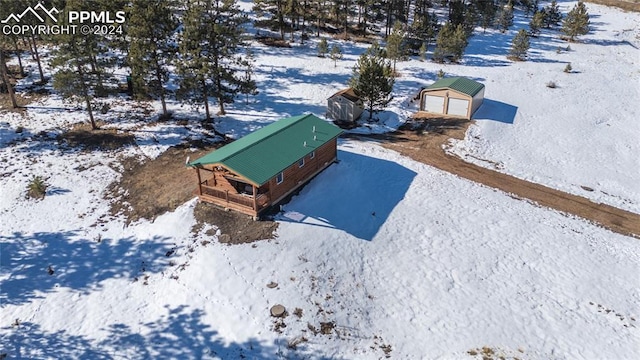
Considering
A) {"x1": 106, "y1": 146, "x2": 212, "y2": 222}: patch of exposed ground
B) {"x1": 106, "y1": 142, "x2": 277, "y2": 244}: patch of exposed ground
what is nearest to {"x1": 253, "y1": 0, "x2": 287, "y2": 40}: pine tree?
{"x1": 106, "y1": 142, "x2": 277, "y2": 244}: patch of exposed ground

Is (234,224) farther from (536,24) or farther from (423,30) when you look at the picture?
(536,24)

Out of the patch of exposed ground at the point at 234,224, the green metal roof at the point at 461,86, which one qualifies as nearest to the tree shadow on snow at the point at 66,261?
the patch of exposed ground at the point at 234,224

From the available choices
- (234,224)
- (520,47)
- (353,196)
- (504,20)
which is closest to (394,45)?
(520,47)

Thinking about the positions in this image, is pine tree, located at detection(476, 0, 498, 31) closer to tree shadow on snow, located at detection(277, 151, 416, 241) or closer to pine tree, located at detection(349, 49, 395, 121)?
pine tree, located at detection(349, 49, 395, 121)

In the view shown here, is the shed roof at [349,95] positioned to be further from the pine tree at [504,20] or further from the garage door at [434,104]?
the pine tree at [504,20]

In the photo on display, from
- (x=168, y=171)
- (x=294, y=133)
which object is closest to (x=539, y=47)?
(x=294, y=133)

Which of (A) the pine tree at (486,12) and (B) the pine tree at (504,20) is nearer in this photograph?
(A) the pine tree at (486,12)
